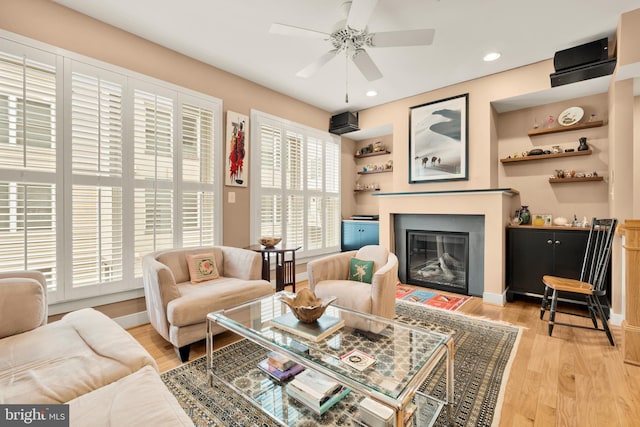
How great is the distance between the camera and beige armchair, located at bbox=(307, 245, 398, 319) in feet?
7.62

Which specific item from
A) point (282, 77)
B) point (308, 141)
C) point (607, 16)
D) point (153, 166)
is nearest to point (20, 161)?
point (153, 166)

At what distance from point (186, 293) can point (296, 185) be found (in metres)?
2.44

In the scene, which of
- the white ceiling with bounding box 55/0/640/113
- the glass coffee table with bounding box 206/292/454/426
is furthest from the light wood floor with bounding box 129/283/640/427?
the white ceiling with bounding box 55/0/640/113

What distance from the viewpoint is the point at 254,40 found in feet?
9.46

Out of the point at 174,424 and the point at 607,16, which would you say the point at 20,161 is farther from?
the point at 607,16

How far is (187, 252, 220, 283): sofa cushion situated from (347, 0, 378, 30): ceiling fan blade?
2476 millimetres

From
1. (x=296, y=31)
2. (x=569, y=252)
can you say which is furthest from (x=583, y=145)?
(x=296, y=31)

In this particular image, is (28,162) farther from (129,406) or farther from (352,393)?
(352,393)

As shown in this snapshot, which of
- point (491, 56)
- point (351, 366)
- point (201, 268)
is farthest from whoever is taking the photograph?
point (491, 56)

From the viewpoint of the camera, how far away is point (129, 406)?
38.2 inches

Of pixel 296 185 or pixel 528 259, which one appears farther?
pixel 296 185

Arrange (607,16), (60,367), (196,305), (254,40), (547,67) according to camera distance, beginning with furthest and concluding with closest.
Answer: (547,67), (254,40), (607,16), (196,305), (60,367)

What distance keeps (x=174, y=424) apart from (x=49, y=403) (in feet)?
1.80

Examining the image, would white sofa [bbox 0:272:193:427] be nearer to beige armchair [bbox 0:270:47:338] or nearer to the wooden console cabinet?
beige armchair [bbox 0:270:47:338]
